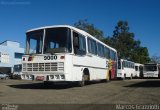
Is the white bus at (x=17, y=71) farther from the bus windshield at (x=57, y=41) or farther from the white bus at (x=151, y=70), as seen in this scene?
the bus windshield at (x=57, y=41)

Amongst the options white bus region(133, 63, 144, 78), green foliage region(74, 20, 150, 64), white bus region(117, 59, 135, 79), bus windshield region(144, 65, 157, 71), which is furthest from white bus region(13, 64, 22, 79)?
green foliage region(74, 20, 150, 64)

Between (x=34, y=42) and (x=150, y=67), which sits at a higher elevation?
(x=34, y=42)

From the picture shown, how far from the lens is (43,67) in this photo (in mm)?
15250

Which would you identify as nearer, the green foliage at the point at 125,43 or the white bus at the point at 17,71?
the white bus at the point at 17,71

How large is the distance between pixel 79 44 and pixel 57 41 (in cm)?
154

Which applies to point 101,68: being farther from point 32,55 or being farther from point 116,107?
point 116,107

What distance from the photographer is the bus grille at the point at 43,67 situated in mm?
14797

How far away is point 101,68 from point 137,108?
13.4 meters

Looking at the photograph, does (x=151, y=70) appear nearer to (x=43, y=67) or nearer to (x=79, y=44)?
(x=79, y=44)

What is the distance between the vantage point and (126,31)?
83.1 metres

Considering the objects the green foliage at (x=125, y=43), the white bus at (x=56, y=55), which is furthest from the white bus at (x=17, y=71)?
the green foliage at (x=125, y=43)

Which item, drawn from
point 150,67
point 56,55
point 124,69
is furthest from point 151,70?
point 56,55

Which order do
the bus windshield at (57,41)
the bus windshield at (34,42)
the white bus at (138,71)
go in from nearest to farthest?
the bus windshield at (57,41)
the bus windshield at (34,42)
the white bus at (138,71)

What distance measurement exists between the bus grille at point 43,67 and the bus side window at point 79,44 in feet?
4.35
